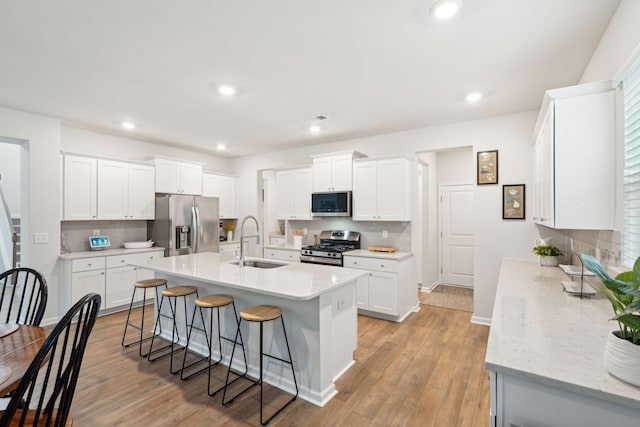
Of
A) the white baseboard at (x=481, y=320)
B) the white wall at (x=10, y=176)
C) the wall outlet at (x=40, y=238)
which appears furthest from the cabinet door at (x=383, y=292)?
the white wall at (x=10, y=176)

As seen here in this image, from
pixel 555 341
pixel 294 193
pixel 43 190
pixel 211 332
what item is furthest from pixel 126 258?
pixel 555 341

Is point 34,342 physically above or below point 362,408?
above

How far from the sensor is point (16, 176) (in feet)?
17.2

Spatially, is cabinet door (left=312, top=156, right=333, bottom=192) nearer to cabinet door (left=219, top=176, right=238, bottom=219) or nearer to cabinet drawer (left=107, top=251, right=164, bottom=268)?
cabinet door (left=219, top=176, right=238, bottom=219)

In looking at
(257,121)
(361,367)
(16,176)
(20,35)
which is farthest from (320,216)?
(16,176)

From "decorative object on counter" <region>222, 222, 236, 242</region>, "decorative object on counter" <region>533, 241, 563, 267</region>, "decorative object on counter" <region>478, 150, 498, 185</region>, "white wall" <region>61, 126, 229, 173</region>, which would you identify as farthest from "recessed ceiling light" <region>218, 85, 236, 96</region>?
"decorative object on counter" <region>222, 222, 236, 242</region>

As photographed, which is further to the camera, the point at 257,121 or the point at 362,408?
the point at 257,121

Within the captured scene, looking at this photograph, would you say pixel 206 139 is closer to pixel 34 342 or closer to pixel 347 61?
pixel 347 61

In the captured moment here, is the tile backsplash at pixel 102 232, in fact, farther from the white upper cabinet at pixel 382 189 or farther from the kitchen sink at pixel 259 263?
the white upper cabinet at pixel 382 189

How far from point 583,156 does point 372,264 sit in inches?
104

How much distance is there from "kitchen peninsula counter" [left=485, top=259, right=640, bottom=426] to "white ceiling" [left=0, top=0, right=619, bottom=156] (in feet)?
6.05

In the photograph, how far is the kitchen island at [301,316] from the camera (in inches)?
88.7

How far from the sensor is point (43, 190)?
12.4 ft

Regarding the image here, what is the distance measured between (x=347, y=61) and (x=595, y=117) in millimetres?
1721
